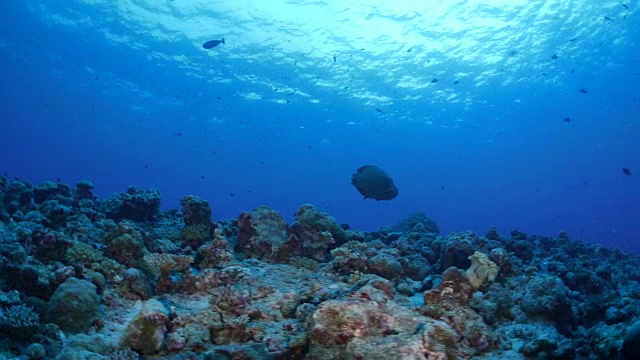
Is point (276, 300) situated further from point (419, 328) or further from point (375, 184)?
point (375, 184)

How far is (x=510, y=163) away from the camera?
278 feet

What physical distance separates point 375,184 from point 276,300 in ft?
18.9

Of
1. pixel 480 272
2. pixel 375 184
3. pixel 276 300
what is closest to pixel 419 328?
pixel 276 300

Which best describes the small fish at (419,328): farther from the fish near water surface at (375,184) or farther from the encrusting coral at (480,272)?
the fish near water surface at (375,184)

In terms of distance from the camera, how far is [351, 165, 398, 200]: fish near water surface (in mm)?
10648

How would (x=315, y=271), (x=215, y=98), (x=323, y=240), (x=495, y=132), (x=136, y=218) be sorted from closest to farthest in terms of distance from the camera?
(x=315, y=271) < (x=323, y=240) < (x=136, y=218) < (x=215, y=98) < (x=495, y=132)

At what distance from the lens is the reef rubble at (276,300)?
4285 mm

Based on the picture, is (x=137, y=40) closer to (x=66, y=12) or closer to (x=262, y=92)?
A: (x=66, y=12)

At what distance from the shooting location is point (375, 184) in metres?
10.6

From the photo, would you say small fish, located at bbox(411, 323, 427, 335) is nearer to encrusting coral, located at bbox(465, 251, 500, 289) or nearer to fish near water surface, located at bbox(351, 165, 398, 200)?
encrusting coral, located at bbox(465, 251, 500, 289)

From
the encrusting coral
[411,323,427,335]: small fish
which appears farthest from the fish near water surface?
[411,323,427,335]: small fish

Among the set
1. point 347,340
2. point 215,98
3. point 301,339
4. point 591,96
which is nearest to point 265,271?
point 301,339

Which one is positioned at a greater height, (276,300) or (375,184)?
(375,184)

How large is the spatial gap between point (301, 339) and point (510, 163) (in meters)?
90.9
